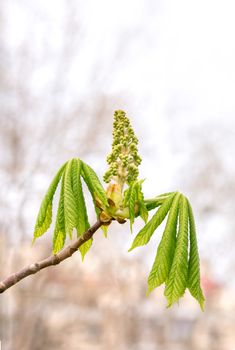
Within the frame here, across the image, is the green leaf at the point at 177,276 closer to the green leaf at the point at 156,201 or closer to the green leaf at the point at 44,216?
the green leaf at the point at 156,201

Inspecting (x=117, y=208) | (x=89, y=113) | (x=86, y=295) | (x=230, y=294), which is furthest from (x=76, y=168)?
(x=230, y=294)

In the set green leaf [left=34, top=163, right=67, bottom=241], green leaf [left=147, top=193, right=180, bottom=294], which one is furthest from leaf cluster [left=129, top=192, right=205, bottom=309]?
green leaf [left=34, top=163, right=67, bottom=241]

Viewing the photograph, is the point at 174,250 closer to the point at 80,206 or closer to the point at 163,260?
the point at 163,260

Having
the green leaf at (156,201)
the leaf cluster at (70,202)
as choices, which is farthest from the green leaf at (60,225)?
the green leaf at (156,201)

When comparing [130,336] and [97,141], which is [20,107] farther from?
[130,336]

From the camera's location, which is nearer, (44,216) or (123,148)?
(123,148)

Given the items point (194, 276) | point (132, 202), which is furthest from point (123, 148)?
point (194, 276)

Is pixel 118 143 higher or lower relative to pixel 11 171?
lower
